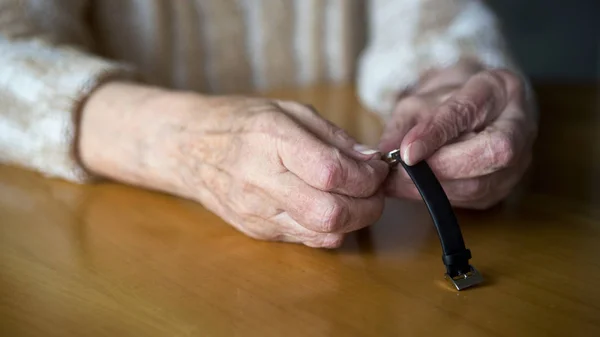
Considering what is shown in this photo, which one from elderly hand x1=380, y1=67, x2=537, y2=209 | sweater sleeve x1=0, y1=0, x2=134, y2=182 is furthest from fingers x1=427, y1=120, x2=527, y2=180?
sweater sleeve x1=0, y1=0, x2=134, y2=182

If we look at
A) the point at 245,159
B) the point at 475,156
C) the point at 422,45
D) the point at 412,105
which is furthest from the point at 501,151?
the point at 422,45

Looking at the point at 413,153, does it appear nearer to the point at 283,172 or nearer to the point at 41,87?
→ the point at 283,172

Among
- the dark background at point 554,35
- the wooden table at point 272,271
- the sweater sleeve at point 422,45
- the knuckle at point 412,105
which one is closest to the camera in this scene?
the wooden table at point 272,271

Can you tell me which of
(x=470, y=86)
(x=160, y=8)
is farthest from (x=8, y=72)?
(x=470, y=86)

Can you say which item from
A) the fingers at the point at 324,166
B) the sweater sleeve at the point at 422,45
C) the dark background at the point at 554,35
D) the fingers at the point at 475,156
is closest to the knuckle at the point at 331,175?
the fingers at the point at 324,166

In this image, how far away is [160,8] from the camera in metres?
1.00

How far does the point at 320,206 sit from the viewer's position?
1.84 feet

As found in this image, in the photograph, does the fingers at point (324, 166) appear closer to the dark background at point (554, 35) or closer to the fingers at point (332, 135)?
the fingers at point (332, 135)

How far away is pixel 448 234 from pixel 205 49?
2.13ft

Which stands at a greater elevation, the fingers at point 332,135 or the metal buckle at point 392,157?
the fingers at point 332,135

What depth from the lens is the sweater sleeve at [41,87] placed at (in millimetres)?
738

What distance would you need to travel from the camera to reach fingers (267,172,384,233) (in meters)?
0.56

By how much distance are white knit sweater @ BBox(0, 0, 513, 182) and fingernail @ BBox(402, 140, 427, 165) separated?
0.32 m

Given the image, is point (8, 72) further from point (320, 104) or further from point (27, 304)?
point (320, 104)
